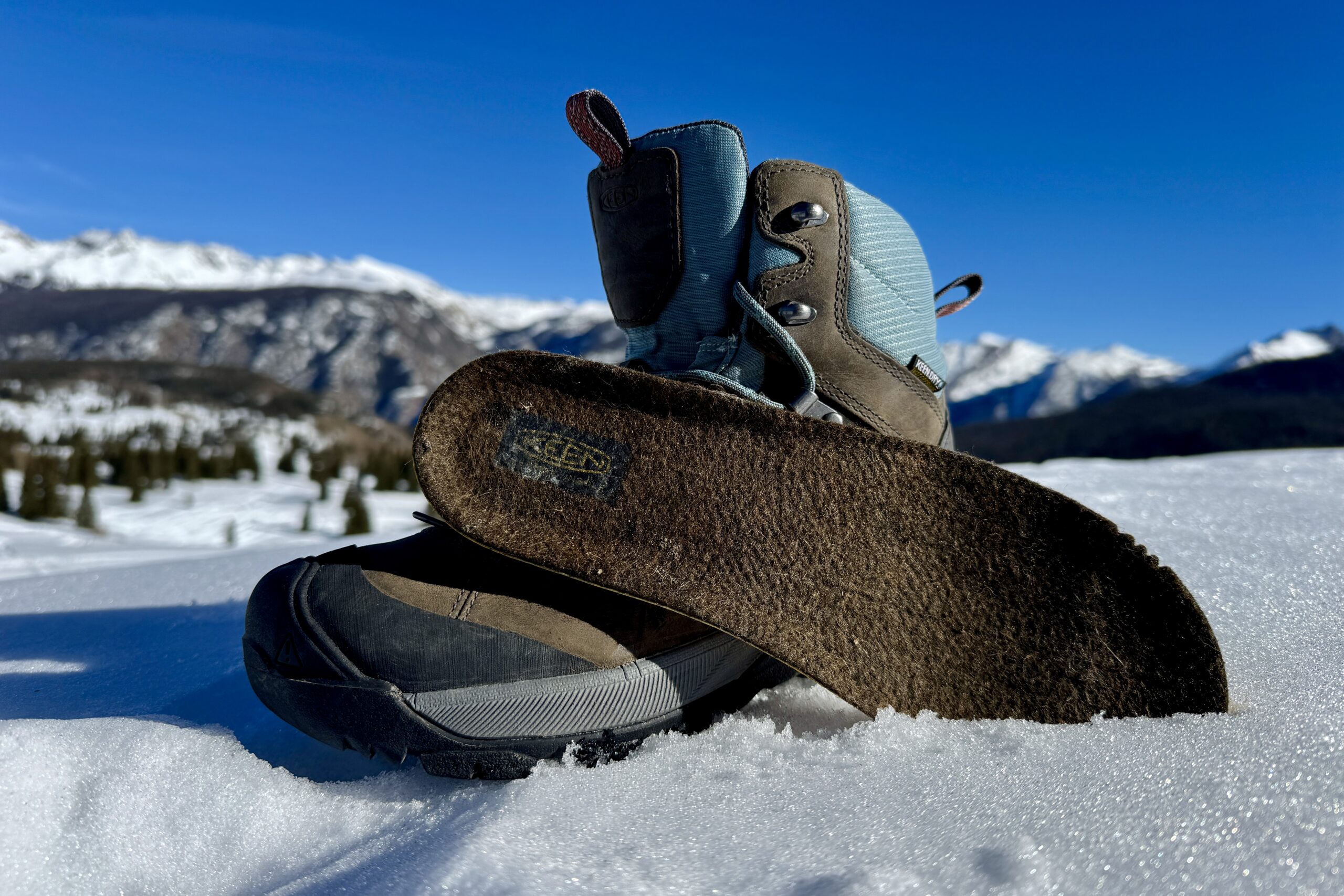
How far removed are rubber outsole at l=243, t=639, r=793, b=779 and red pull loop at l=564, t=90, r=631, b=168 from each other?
2.19ft

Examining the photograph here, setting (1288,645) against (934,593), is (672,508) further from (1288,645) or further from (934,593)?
(1288,645)

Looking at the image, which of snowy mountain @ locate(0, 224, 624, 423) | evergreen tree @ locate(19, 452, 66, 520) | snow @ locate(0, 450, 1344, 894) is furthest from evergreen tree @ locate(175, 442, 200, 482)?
snowy mountain @ locate(0, 224, 624, 423)

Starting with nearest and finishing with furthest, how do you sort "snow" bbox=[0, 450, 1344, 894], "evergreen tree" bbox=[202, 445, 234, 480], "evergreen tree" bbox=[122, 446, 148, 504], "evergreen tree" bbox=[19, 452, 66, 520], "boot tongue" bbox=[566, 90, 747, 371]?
"snow" bbox=[0, 450, 1344, 894] → "boot tongue" bbox=[566, 90, 747, 371] → "evergreen tree" bbox=[19, 452, 66, 520] → "evergreen tree" bbox=[122, 446, 148, 504] → "evergreen tree" bbox=[202, 445, 234, 480]

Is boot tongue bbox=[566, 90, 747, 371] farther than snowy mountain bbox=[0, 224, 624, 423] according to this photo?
No

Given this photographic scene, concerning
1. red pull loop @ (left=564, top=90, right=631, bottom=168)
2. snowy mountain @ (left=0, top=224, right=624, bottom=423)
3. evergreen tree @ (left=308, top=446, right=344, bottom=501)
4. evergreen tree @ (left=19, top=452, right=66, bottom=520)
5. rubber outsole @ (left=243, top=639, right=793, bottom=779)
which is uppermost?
snowy mountain @ (left=0, top=224, right=624, bottom=423)

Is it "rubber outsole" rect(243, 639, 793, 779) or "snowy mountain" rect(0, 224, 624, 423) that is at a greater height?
"snowy mountain" rect(0, 224, 624, 423)

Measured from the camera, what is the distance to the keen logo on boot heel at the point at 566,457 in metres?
0.82

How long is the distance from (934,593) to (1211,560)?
69 cm

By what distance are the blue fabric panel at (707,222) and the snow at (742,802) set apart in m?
0.48

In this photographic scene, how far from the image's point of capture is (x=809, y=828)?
0.57 m

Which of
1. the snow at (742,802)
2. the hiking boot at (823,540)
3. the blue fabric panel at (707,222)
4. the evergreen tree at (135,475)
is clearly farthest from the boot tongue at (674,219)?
the evergreen tree at (135,475)

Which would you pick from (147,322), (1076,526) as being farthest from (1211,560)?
(147,322)

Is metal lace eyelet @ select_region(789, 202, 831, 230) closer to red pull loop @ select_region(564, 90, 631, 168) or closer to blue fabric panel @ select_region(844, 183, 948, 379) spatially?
blue fabric panel @ select_region(844, 183, 948, 379)

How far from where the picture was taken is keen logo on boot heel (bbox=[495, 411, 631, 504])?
82 cm
